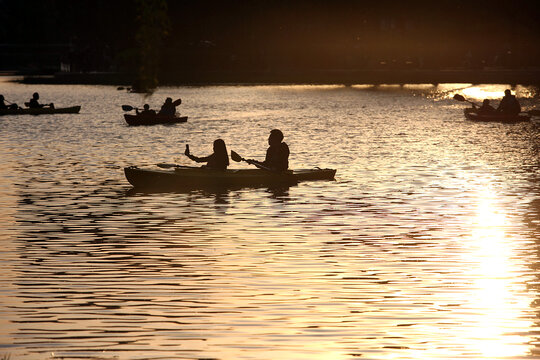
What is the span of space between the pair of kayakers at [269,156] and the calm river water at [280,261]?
721 millimetres

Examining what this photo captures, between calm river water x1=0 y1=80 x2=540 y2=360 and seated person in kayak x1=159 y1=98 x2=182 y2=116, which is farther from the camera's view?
seated person in kayak x1=159 y1=98 x2=182 y2=116

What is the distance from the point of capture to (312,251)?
1859 centimetres

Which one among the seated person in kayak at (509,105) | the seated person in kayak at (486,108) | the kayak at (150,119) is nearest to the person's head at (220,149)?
the kayak at (150,119)

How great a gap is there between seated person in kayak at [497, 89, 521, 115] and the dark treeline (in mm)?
55812

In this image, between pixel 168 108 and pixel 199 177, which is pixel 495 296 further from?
pixel 168 108

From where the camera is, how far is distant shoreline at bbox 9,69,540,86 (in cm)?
11112

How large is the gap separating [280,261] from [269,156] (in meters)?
10.5

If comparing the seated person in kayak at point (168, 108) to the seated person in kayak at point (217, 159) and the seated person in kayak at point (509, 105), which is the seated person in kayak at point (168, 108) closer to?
the seated person in kayak at point (509, 105)

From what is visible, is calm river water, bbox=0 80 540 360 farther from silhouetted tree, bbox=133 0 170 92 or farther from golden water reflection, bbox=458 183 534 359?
silhouetted tree, bbox=133 0 170 92

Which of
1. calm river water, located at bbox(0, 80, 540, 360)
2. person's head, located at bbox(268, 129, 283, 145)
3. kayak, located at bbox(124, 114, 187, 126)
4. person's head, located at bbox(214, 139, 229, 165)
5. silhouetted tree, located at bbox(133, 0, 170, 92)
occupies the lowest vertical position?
calm river water, located at bbox(0, 80, 540, 360)

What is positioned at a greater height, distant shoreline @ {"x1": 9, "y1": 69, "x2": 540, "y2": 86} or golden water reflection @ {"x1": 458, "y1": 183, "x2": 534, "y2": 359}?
distant shoreline @ {"x1": 9, "y1": 69, "x2": 540, "y2": 86}

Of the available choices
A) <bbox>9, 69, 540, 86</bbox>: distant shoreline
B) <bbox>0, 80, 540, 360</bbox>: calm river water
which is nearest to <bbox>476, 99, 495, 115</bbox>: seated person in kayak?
<bbox>0, 80, 540, 360</bbox>: calm river water

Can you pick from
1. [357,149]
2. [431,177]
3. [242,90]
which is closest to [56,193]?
[431,177]

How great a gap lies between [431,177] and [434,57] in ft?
296
